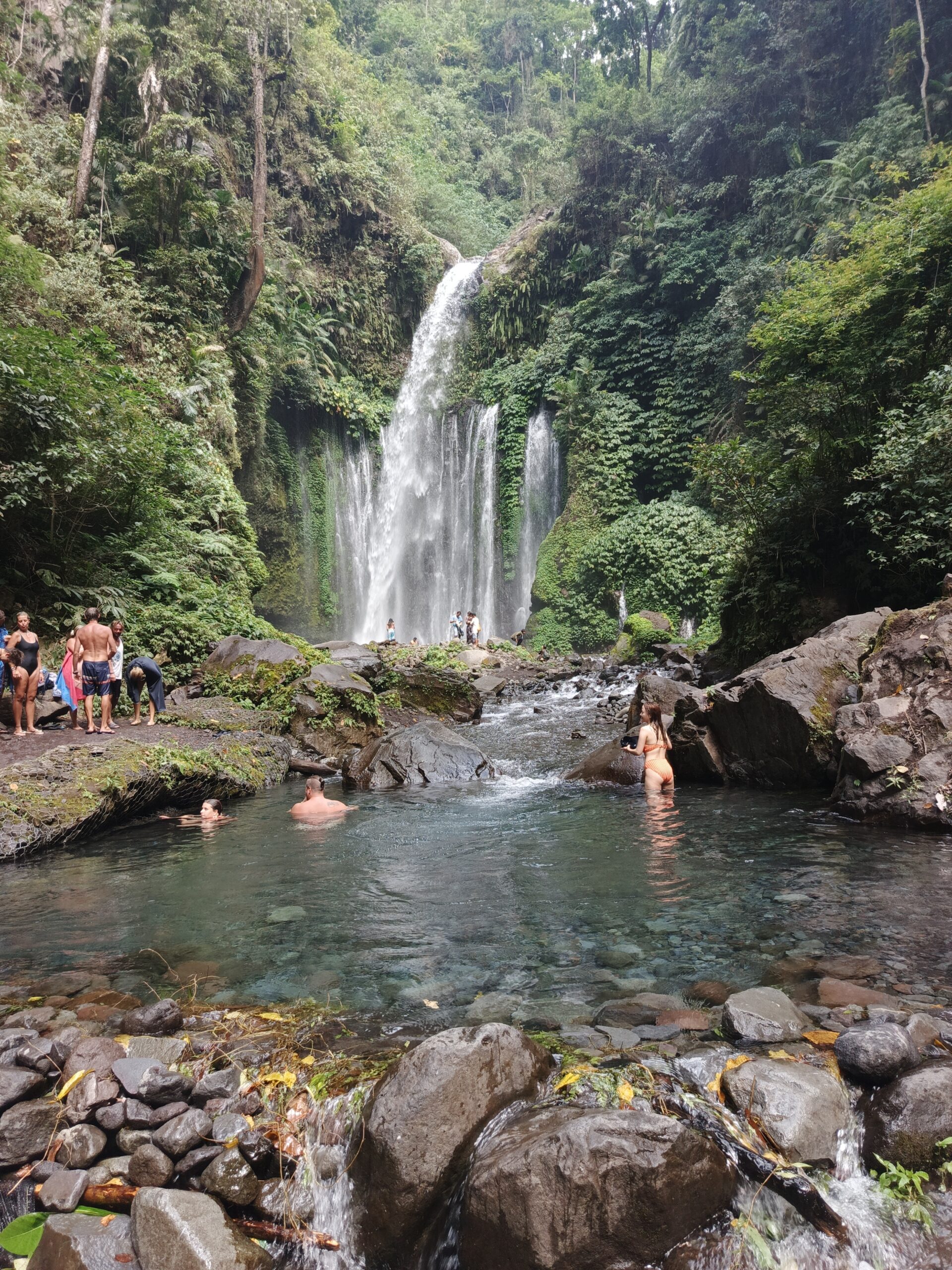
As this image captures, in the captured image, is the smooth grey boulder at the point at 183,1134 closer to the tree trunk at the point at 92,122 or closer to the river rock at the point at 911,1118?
the river rock at the point at 911,1118

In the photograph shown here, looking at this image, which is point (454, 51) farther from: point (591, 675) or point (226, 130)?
point (591, 675)

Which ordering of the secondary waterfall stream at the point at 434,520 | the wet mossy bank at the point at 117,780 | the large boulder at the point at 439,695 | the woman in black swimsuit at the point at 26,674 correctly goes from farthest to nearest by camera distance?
1. the secondary waterfall stream at the point at 434,520
2. the large boulder at the point at 439,695
3. the woman in black swimsuit at the point at 26,674
4. the wet mossy bank at the point at 117,780

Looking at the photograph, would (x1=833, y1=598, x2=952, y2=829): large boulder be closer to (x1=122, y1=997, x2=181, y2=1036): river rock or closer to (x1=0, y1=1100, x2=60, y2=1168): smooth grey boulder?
(x1=122, y1=997, x2=181, y2=1036): river rock

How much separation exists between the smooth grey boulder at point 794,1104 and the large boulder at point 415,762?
7658 millimetres

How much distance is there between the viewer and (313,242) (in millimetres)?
31734

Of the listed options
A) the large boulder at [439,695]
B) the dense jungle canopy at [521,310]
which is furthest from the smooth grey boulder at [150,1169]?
the large boulder at [439,695]

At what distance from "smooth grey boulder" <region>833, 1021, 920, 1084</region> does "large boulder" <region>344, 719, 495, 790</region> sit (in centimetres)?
765

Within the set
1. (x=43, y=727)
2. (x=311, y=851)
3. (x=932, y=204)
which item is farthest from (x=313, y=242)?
(x=311, y=851)

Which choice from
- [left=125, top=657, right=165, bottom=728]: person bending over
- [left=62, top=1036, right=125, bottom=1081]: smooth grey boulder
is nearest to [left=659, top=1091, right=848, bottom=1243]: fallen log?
[left=62, top=1036, right=125, bottom=1081]: smooth grey boulder

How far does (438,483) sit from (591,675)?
1490 centimetres

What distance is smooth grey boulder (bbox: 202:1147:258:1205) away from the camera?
98.7 inches

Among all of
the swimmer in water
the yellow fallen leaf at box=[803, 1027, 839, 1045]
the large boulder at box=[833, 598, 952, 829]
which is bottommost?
the swimmer in water

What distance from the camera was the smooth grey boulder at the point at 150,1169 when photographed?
2518 mm

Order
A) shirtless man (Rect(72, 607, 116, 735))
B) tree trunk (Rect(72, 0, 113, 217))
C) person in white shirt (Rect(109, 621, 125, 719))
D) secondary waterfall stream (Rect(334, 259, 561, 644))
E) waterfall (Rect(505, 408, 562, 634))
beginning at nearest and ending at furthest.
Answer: shirtless man (Rect(72, 607, 116, 735)) < person in white shirt (Rect(109, 621, 125, 719)) < tree trunk (Rect(72, 0, 113, 217)) < waterfall (Rect(505, 408, 562, 634)) < secondary waterfall stream (Rect(334, 259, 561, 644))
